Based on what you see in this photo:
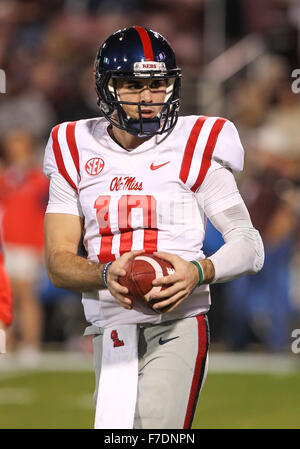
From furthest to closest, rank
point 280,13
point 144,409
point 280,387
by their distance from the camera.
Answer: point 280,13 → point 280,387 → point 144,409

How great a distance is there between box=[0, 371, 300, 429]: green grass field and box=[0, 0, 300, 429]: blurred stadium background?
12mm

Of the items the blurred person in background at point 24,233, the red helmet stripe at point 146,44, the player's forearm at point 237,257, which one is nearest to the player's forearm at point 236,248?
the player's forearm at point 237,257

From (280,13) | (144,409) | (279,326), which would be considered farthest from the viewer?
(280,13)

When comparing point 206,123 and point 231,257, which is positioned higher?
point 206,123

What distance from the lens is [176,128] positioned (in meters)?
3.18

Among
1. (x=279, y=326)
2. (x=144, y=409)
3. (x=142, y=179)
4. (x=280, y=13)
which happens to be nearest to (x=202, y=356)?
(x=144, y=409)

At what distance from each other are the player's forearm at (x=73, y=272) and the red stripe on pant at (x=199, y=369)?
0.35m

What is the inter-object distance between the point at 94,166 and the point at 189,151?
1.03 feet

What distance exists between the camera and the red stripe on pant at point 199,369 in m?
2.99

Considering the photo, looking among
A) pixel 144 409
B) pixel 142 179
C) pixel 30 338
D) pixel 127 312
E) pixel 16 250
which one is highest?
pixel 142 179

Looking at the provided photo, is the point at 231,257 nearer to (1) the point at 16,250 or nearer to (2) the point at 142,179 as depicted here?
(2) the point at 142,179

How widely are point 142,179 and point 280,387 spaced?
4229 mm

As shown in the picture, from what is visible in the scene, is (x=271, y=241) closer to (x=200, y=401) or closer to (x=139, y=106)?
(x=200, y=401)

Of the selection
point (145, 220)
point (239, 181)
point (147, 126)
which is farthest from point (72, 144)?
point (239, 181)
